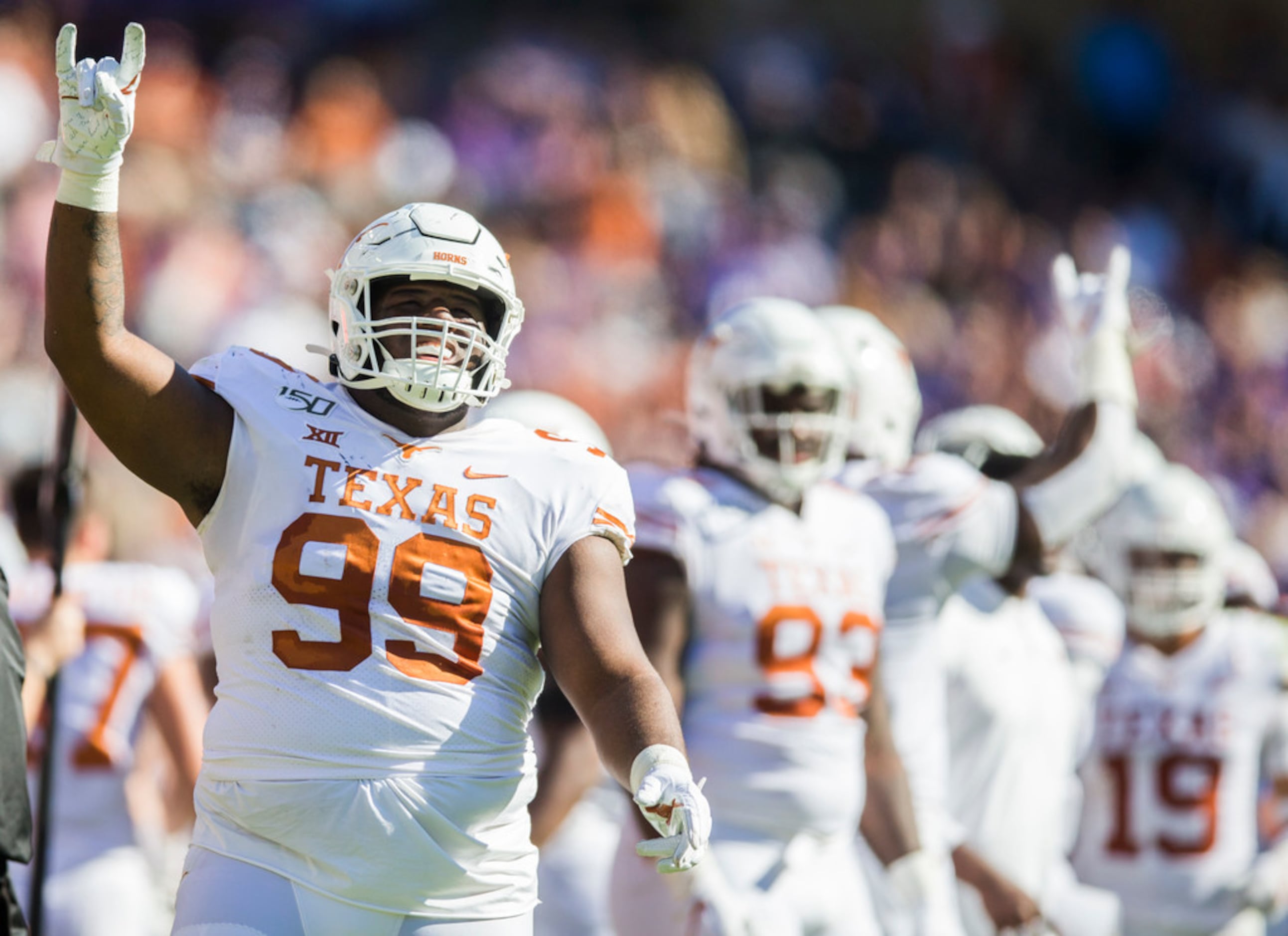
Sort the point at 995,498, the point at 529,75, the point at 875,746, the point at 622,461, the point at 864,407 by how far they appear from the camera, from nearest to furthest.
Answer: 1. the point at 875,746
2. the point at 995,498
3. the point at 864,407
4. the point at 622,461
5. the point at 529,75

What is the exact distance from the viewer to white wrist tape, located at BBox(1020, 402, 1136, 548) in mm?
5379

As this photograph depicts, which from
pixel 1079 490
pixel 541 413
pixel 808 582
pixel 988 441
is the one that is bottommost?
pixel 808 582

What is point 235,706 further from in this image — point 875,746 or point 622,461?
point 622,461

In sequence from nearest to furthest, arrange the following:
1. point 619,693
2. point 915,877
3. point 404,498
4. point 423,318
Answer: point 619,693, point 404,498, point 423,318, point 915,877

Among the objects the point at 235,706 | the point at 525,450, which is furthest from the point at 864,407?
the point at 235,706

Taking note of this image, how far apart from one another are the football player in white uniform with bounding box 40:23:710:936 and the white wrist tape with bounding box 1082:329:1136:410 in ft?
8.83

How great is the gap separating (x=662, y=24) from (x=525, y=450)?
13.4 meters

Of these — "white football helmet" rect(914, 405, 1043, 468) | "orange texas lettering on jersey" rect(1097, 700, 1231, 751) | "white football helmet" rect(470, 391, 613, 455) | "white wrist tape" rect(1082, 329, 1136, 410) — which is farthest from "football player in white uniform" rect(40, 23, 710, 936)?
"orange texas lettering on jersey" rect(1097, 700, 1231, 751)

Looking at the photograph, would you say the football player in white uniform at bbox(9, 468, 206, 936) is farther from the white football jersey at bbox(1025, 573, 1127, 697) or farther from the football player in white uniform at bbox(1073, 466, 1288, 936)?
the white football jersey at bbox(1025, 573, 1127, 697)

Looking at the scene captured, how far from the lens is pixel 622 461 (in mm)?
9492

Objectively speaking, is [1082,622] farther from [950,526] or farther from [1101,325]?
[950,526]

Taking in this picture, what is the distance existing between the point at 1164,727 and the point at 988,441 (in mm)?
1176

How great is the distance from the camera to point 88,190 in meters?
3.01

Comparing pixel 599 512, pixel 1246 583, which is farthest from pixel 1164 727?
pixel 599 512
